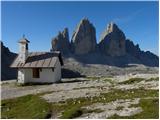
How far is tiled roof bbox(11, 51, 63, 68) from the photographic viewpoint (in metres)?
60.4

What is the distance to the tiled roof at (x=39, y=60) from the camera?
60444mm

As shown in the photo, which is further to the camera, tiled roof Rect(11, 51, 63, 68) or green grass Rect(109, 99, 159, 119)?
tiled roof Rect(11, 51, 63, 68)

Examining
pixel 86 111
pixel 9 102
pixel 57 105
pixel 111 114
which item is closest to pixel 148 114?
pixel 111 114

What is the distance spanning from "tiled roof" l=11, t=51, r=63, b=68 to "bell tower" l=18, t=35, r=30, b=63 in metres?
0.73

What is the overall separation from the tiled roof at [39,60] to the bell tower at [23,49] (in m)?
0.73

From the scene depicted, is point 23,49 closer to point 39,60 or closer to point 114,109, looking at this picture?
point 39,60

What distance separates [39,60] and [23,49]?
384cm

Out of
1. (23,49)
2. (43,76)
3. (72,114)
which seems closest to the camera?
(72,114)

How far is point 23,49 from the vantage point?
206ft

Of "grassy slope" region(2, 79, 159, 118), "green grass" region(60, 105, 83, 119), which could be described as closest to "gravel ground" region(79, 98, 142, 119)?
"green grass" region(60, 105, 83, 119)

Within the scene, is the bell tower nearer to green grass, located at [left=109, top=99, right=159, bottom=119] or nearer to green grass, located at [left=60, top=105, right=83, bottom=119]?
green grass, located at [left=60, top=105, right=83, bottom=119]

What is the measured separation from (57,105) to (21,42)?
34208mm

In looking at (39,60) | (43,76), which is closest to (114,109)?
(43,76)

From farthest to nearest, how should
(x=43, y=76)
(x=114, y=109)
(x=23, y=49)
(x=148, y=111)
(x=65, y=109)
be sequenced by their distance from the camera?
(x=23, y=49)
(x=43, y=76)
(x=65, y=109)
(x=114, y=109)
(x=148, y=111)
